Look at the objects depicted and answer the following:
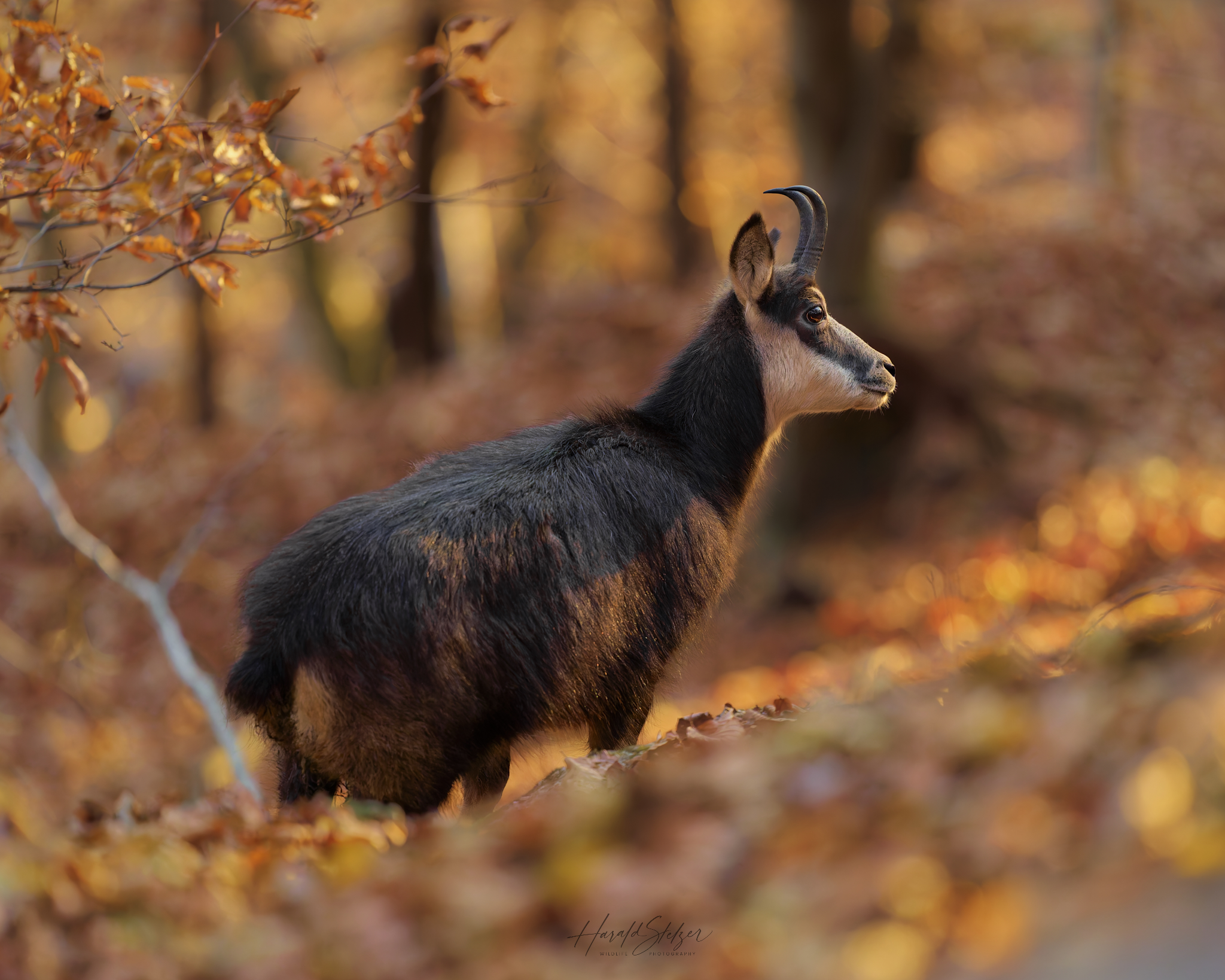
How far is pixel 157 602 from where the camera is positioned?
6797 millimetres

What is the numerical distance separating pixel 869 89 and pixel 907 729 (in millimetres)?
9665

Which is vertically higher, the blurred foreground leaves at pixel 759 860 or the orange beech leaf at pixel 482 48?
the orange beech leaf at pixel 482 48

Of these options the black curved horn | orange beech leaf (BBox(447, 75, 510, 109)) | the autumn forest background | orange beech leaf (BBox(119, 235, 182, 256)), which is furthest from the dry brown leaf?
the black curved horn

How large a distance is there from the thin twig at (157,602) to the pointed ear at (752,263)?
9.98ft

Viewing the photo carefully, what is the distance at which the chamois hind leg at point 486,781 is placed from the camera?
4.50 meters

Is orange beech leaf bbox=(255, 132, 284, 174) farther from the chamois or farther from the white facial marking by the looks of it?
the white facial marking

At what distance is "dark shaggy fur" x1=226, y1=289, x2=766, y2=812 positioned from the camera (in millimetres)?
4141

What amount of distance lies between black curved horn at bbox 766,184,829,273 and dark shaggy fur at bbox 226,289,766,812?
4.03 feet

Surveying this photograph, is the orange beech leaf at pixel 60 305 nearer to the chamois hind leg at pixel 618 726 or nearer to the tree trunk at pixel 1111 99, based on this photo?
the chamois hind leg at pixel 618 726

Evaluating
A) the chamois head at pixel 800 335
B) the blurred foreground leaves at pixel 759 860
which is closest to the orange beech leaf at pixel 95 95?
the blurred foreground leaves at pixel 759 860

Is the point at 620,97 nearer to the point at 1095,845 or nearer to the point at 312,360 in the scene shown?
the point at 312,360

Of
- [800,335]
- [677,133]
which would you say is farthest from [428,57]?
[677,133]

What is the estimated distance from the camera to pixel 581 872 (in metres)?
2.90

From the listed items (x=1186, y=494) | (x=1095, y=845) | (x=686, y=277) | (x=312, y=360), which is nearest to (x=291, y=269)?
(x=312, y=360)
